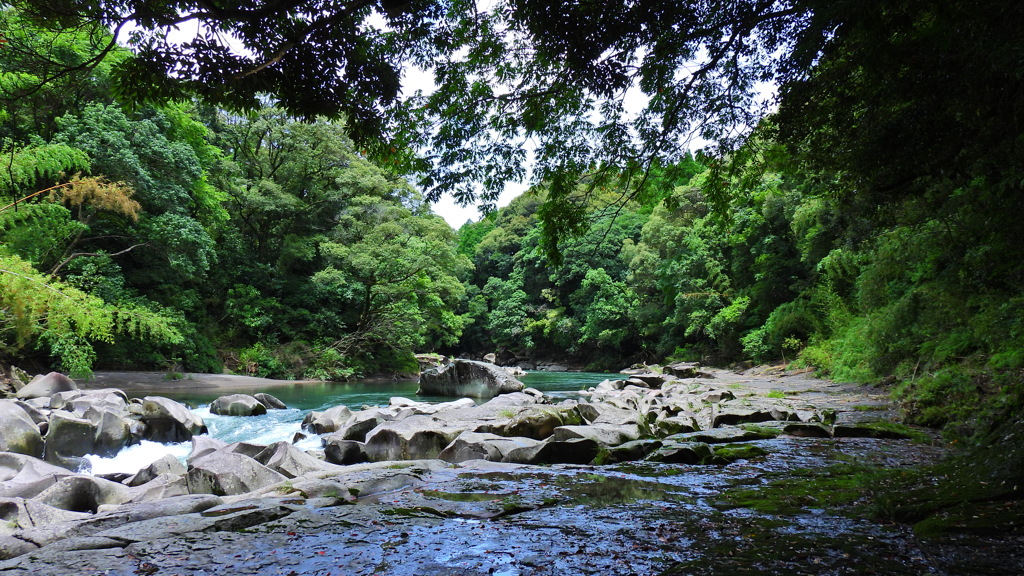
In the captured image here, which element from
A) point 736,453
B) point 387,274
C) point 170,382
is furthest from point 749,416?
point 387,274

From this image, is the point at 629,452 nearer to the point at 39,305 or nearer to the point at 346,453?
the point at 346,453

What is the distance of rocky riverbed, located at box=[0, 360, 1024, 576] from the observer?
9.40 feet

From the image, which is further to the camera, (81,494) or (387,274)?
(387,274)

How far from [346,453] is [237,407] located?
5982mm

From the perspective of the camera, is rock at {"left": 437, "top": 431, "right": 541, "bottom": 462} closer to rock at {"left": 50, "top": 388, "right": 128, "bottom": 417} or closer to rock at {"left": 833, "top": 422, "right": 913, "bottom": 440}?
rock at {"left": 833, "top": 422, "right": 913, "bottom": 440}

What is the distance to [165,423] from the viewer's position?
8.73 m

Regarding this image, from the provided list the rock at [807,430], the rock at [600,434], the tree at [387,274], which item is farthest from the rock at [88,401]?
the tree at [387,274]

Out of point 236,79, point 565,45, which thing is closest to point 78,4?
point 236,79

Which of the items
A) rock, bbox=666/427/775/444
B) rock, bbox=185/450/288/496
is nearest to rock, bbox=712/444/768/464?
rock, bbox=666/427/775/444

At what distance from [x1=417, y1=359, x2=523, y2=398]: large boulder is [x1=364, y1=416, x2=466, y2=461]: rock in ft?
29.8

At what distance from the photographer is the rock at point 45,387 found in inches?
435

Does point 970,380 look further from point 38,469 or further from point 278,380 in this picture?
point 278,380

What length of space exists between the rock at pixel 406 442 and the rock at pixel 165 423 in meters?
4.10

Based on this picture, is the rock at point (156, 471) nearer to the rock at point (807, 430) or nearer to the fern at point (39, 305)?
the fern at point (39, 305)
